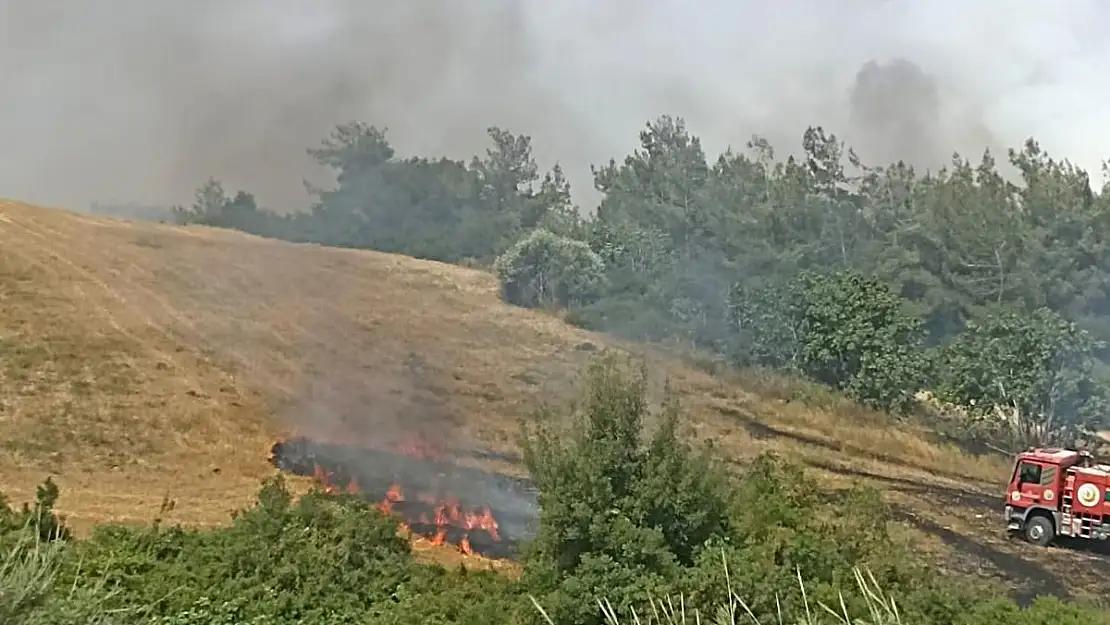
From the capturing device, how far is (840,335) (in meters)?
20.6

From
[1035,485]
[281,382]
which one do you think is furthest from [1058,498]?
[281,382]

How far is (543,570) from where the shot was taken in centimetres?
832

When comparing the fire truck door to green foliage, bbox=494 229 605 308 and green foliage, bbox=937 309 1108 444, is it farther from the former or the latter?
green foliage, bbox=494 229 605 308

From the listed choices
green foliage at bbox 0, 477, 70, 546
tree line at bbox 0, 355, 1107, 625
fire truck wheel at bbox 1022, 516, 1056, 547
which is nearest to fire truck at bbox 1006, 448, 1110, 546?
fire truck wheel at bbox 1022, 516, 1056, 547

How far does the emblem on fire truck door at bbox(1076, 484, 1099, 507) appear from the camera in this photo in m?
12.8

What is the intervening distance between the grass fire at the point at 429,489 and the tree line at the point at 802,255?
683 centimetres

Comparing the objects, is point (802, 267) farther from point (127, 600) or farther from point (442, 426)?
point (127, 600)

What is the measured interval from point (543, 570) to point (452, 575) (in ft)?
5.80

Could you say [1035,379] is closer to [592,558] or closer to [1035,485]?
[1035,485]

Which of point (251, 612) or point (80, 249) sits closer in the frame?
point (251, 612)

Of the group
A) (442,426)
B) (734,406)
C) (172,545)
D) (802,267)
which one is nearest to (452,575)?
(172,545)

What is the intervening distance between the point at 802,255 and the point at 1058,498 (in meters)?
13.0

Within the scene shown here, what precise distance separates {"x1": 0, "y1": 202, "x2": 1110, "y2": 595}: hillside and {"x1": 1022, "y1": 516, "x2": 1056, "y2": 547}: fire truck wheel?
0.18 metres

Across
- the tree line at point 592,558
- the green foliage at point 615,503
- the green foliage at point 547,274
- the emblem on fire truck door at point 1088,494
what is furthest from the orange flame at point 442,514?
the green foliage at point 547,274
